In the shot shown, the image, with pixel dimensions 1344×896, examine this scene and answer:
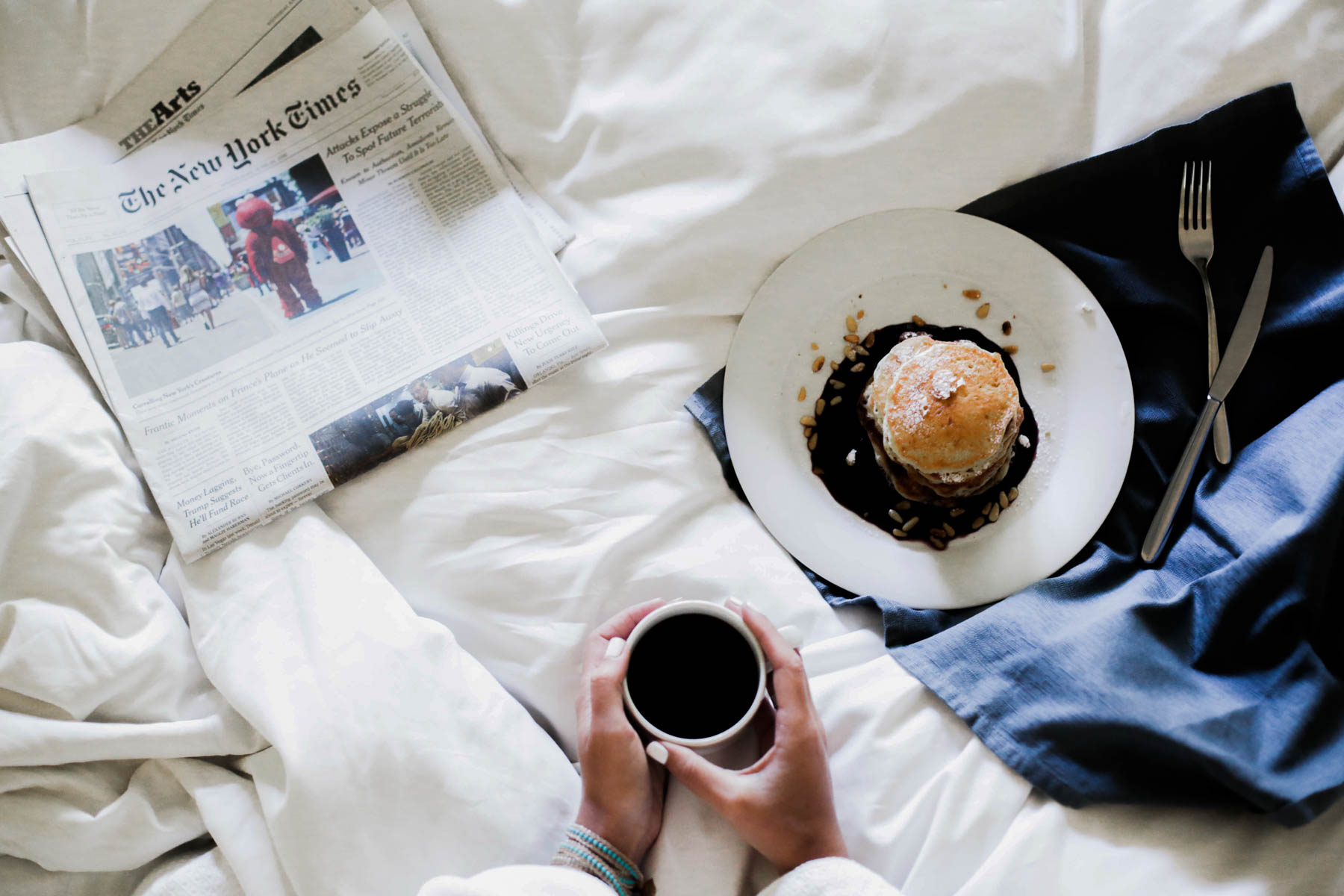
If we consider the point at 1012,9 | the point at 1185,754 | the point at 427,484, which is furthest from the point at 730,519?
the point at 1012,9

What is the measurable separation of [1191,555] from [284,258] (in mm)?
947

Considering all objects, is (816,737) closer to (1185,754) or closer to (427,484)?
(1185,754)

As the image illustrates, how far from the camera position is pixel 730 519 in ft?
2.67

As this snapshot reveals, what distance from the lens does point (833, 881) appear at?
2.08 ft

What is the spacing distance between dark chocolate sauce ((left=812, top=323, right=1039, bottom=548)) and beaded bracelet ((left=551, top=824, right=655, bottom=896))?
1.27 feet

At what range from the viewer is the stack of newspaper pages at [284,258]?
2.65 feet

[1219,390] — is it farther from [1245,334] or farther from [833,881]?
[833,881]

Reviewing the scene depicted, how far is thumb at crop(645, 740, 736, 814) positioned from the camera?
0.65 metres

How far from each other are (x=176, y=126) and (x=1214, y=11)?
1.07 meters

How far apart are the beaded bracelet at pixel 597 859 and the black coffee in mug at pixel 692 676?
11cm

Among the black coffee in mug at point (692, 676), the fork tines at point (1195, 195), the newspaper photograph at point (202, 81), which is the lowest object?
the black coffee in mug at point (692, 676)

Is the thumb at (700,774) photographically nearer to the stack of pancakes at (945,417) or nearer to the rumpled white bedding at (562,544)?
the rumpled white bedding at (562,544)

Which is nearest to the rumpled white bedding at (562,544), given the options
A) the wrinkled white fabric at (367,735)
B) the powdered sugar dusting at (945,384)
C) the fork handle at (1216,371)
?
the wrinkled white fabric at (367,735)

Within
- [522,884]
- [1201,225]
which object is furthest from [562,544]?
[1201,225]
